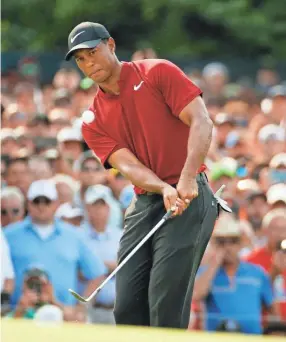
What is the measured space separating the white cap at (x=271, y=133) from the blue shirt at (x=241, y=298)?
161 inches

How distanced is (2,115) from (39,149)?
120cm

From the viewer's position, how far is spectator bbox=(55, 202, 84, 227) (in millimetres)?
11467

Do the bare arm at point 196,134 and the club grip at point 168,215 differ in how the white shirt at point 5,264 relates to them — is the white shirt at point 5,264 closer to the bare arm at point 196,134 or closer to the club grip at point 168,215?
the club grip at point 168,215

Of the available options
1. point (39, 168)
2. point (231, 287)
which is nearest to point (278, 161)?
point (39, 168)

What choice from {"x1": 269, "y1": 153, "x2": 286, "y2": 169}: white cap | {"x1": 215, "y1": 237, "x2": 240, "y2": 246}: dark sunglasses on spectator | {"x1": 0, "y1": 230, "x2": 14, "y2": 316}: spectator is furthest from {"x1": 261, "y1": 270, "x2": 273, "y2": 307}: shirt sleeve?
{"x1": 269, "y1": 153, "x2": 286, "y2": 169}: white cap

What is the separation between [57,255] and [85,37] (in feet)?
11.8

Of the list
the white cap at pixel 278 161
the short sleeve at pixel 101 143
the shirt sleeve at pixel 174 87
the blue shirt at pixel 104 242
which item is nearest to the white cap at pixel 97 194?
the blue shirt at pixel 104 242

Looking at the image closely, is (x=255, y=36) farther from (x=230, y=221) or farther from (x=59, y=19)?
(x=230, y=221)

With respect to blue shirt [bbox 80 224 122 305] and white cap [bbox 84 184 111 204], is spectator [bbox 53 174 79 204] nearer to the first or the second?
white cap [bbox 84 184 111 204]

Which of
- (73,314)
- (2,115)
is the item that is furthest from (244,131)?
(73,314)

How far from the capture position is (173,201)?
7.34 metres

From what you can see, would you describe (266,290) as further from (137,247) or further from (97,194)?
(137,247)

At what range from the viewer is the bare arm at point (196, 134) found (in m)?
7.36

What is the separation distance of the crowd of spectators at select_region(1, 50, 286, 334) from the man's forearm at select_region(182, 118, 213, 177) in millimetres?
1894
